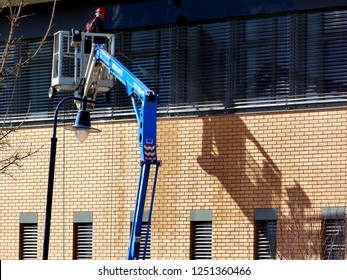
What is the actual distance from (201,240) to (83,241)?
344 centimetres

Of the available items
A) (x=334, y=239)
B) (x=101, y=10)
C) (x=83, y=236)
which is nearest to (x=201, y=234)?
(x=83, y=236)

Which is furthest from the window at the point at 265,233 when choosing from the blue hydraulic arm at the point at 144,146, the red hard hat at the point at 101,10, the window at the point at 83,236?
the red hard hat at the point at 101,10

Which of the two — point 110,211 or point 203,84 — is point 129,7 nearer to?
point 203,84

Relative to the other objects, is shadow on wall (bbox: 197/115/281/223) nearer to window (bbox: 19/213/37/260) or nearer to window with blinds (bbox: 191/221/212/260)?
window with blinds (bbox: 191/221/212/260)

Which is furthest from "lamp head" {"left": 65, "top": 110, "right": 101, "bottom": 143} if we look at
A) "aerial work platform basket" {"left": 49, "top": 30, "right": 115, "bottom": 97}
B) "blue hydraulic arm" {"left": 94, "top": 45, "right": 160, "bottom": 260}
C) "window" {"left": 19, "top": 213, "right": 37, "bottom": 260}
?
"window" {"left": 19, "top": 213, "right": 37, "bottom": 260}

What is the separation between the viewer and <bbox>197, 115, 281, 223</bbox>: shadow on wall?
2666 cm

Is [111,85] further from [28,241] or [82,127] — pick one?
[28,241]

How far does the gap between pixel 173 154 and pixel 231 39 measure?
10.2ft

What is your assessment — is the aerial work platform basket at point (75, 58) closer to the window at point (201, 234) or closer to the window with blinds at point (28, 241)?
the window with blinds at point (28, 241)

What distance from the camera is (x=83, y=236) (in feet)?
96.7
